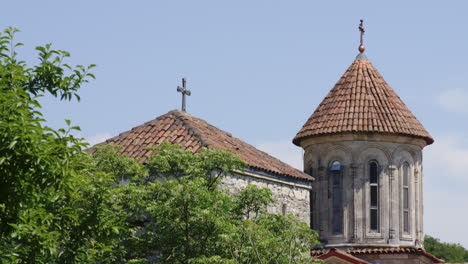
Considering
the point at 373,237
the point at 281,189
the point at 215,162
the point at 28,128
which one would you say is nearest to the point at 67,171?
the point at 28,128

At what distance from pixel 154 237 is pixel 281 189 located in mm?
6250

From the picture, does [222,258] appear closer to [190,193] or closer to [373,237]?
[190,193]

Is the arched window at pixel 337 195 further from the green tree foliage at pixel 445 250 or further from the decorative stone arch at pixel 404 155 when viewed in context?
the green tree foliage at pixel 445 250

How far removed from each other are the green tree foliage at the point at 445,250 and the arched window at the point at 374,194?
34230 millimetres

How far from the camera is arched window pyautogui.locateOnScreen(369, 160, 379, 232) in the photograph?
33.2 metres

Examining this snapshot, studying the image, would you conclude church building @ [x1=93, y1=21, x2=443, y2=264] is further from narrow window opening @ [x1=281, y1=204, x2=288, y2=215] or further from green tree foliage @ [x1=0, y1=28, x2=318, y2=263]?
green tree foliage @ [x1=0, y1=28, x2=318, y2=263]

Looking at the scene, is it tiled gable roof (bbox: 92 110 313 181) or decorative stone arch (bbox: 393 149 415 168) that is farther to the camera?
decorative stone arch (bbox: 393 149 415 168)

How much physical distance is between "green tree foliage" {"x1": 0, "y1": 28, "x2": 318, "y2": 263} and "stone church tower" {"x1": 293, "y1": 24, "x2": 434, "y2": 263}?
29.2ft

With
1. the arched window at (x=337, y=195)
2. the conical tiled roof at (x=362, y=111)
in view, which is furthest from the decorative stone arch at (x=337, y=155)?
the conical tiled roof at (x=362, y=111)

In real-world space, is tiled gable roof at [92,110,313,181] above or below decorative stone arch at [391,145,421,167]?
below

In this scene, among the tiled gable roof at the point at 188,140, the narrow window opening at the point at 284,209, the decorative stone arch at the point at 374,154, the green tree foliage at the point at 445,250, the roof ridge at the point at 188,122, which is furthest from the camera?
→ the green tree foliage at the point at 445,250

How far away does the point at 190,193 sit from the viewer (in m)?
21.6

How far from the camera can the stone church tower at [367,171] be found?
33094 millimetres

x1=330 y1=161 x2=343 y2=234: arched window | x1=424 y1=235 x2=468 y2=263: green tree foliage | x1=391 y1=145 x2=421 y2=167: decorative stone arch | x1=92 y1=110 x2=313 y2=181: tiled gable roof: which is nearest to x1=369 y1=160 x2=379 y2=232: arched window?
x1=391 y1=145 x2=421 y2=167: decorative stone arch
